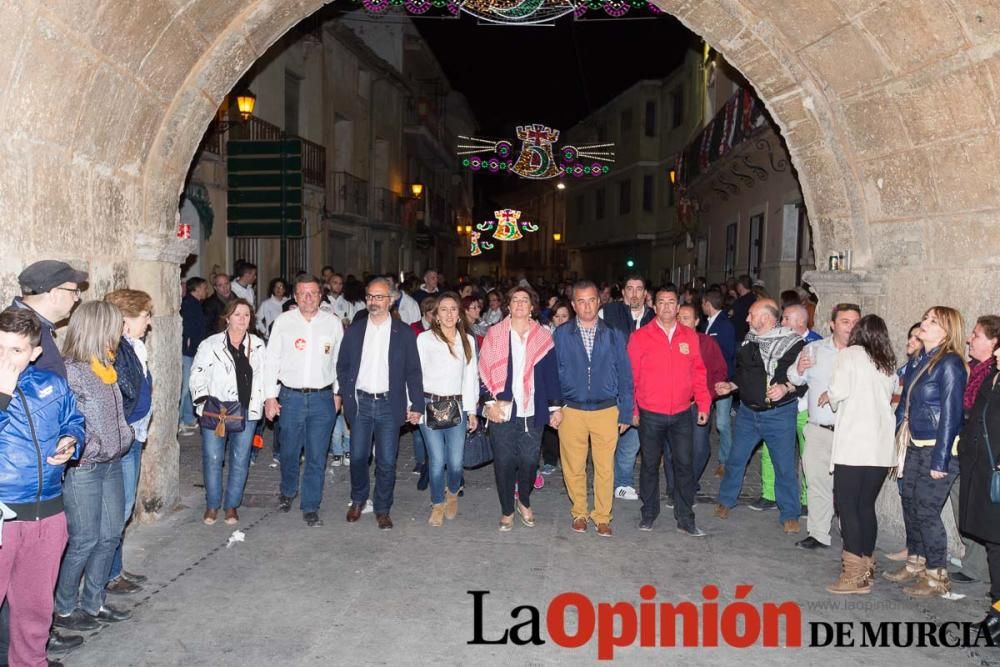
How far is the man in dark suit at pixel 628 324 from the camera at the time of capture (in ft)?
26.1

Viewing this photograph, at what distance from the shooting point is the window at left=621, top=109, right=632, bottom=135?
125 ft

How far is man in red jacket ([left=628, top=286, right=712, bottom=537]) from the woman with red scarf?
746mm

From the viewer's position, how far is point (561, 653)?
14.8 feet

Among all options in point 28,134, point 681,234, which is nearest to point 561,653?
point 28,134

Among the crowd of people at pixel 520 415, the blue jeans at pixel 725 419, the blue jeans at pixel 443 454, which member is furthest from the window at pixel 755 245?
the blue jeans at pixel 443 454

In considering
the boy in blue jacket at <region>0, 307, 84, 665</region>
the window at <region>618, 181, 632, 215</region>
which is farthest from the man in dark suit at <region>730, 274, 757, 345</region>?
the window at <region>618, 181, 632, 215</region>

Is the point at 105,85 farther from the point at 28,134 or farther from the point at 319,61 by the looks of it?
the point at 319,61

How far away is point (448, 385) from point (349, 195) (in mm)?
18970

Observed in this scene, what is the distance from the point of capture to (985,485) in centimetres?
478

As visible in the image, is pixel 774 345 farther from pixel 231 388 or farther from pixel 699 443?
pixel 231 388

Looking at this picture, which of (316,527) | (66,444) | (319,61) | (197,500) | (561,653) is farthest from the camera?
(319,61)

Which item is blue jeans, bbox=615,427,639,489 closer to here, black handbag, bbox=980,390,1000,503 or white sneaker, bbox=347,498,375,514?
white sneaker, bbox=347,498,375,514

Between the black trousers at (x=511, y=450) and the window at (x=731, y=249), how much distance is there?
14267 millimetres

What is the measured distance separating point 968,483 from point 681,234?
84.6ft
